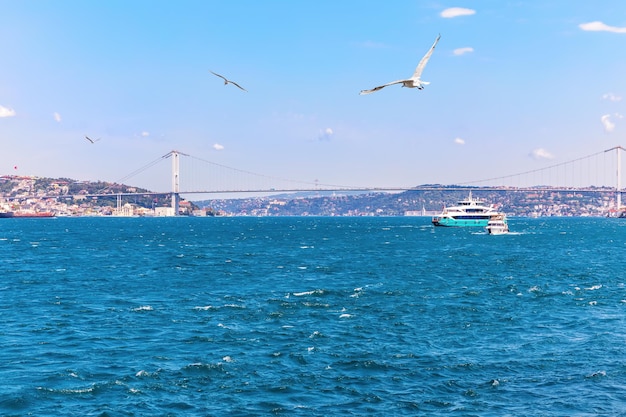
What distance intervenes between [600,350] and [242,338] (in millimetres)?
18842

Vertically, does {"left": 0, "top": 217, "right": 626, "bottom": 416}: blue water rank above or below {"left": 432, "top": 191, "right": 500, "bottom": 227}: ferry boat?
below

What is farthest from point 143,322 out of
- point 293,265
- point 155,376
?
point 293,265

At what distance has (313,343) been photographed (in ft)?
114

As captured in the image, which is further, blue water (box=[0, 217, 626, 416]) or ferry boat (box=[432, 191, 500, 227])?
ferry boat (box=[432, 191, 500, 227])

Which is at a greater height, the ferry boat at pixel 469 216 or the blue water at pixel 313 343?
the ferry boat at pixel 469 216

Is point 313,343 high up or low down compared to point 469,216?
down

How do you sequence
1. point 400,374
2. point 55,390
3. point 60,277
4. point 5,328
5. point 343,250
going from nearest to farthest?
point 55,390 → point 400,374 → point 5,328 → point 60,277 → point 343,250

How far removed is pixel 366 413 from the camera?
24281 mm

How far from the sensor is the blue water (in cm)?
2575

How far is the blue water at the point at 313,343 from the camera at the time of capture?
25.8m

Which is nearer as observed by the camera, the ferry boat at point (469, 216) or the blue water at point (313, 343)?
the blue water at point (313, 343)

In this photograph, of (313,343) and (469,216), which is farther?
(469,216)

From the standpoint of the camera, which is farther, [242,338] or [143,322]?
[143,322]

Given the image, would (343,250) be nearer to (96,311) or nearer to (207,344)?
(96,311)
